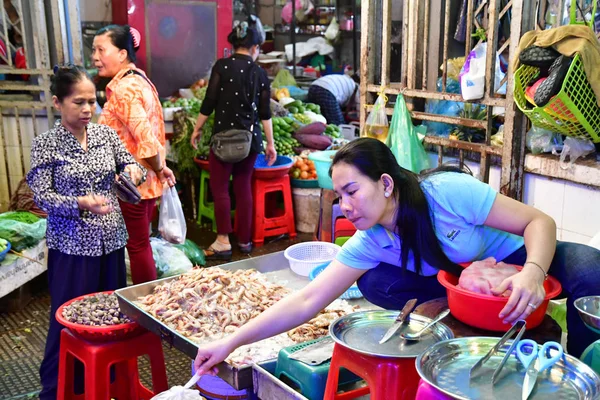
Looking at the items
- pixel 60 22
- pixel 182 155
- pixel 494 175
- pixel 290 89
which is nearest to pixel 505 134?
→ pixel 494 175

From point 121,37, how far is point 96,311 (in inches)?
67.6

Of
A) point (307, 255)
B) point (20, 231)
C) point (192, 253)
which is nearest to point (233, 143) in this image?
point (192, 253)

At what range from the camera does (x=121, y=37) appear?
3.90 meters

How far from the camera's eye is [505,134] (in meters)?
4.12

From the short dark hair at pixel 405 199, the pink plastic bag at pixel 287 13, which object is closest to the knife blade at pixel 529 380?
the short dark hair at pixel 405 199

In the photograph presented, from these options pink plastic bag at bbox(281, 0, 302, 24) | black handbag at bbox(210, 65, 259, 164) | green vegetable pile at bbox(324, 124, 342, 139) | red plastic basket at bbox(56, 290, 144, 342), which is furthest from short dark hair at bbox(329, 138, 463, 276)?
pink plastic bag at bbox(281, 0, 302, 24)

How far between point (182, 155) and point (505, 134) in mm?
3583

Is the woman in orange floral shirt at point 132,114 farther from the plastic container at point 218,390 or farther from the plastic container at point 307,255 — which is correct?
the plastic container at point 218,390

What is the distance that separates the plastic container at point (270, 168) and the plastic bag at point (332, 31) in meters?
6.03

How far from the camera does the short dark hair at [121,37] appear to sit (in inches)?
153

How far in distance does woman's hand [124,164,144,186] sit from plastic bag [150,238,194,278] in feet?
4.97

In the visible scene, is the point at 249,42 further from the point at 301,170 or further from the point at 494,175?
the point at 494,175

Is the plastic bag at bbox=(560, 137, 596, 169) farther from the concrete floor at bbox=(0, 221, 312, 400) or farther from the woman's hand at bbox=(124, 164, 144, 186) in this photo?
the concrete floor at bbox=(0, 221, 312, 400)

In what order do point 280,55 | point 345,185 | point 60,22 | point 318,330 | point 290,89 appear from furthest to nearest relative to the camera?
point 280,55, point 290,89, point 60,22, point 318,330, point 345,185
